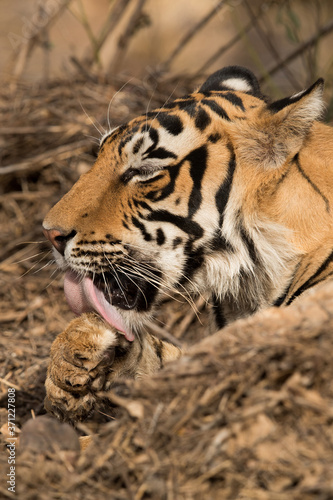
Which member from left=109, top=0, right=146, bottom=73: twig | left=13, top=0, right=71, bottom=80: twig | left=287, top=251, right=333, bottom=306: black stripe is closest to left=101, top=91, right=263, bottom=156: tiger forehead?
left=287, top=251, right=333, bottom=306: black stripe

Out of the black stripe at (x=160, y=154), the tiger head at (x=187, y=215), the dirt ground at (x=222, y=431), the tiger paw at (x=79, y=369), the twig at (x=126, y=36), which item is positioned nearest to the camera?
the dirt ground at (x=222, y=431)

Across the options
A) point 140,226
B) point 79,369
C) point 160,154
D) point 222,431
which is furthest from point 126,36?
point 222,431

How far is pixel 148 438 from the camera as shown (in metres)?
1.72

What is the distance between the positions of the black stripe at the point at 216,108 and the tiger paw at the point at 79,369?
1.03m

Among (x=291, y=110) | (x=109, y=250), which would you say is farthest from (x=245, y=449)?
(x=291, y=110)

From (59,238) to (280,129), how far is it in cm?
103

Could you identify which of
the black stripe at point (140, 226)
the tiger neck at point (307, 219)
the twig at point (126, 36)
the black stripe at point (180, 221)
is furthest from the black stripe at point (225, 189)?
the twig at point (126, 36)

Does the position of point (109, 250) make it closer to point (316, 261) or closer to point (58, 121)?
point (316, 261)

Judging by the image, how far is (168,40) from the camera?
9.45 m

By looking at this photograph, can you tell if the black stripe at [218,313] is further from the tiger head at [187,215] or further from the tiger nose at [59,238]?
the tiger nose at [59,238]

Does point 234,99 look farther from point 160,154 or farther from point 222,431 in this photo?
point 222,431

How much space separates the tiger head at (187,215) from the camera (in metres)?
2.51

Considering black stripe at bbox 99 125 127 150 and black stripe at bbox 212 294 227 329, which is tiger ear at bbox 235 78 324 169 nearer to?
black stripe at bbox 99 125 127 150

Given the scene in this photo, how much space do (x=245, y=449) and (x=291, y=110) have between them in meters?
1.40
